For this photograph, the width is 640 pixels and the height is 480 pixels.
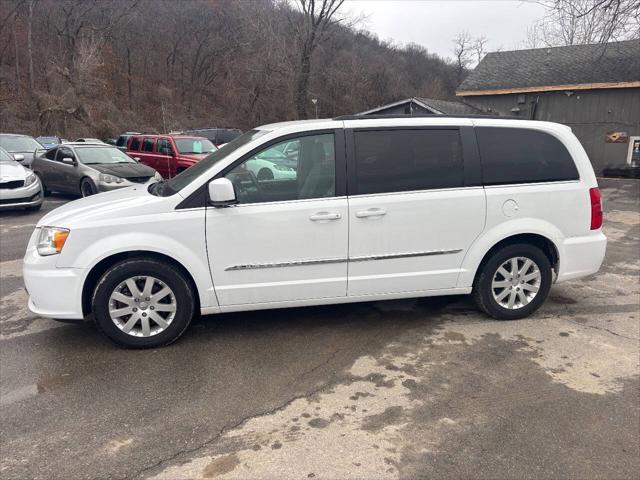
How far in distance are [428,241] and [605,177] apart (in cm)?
2015

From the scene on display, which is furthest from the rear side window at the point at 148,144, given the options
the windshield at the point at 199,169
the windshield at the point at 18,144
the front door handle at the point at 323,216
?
the front door handle at the point at 323,216

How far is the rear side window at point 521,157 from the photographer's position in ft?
14.4

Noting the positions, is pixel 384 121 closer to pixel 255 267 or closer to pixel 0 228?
pixel 255 267

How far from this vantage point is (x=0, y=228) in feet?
29.8

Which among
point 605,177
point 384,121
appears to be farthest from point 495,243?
point 605,177

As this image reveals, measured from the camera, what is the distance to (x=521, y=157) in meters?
4.47

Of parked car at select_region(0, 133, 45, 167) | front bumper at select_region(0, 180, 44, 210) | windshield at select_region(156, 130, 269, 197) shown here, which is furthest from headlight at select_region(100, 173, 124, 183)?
windshield at select_region(156, 130, 269, 197)

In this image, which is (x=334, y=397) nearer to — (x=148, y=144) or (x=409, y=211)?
(x=409, y=211)

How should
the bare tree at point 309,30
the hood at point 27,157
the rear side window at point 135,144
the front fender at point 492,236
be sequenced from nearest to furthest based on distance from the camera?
the front fender at point 492,236
the hood at point 27,157
the rear side window at point 135,144
the bare tree at point 309,30

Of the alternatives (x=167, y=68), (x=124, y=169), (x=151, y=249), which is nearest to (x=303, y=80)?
(x=167, y=68)

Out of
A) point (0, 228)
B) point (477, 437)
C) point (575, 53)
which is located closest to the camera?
point (477, 437)

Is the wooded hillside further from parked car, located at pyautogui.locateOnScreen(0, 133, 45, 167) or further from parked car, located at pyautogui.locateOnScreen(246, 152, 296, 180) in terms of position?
parked car, located at pyautogui.locateOnScreen(246, 152, 296, 180)

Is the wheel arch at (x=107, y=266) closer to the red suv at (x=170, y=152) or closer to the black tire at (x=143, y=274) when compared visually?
the black tire at (x=143, y=274)

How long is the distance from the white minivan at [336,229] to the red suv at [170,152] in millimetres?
10093
